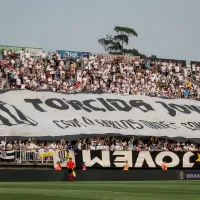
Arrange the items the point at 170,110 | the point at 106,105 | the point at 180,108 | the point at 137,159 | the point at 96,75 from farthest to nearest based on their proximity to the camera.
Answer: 1. the point at 180,108
2. the point at 170,110
3. the point at 96,75
4. the point at 106,105
5. the point at 137,159

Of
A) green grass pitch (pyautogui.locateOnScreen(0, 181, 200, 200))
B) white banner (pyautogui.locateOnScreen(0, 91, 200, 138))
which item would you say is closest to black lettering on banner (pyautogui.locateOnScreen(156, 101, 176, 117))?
white banner (pyautogui.locateOnScreen(0, 91, 200, 138))

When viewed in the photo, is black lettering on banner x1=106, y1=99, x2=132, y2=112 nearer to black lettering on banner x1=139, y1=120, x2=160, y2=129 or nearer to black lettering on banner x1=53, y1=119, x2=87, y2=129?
black lettering on banner x1=139, y1=120, x2=160, y2=129

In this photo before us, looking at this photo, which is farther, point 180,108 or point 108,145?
point 180,108

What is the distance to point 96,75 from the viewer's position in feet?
195

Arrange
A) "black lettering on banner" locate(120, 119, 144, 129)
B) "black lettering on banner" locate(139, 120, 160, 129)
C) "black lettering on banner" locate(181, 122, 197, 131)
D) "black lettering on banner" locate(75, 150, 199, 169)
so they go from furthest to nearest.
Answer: "black lettering on banner" locate(181, 122, 197, 131)
"black lettering on banner" locate(139, 120, 160, 129)
"black lettering on banner" locate(120, 119, 144, 129)
"black lettering on banner" locate(75, 150, 199, 169)

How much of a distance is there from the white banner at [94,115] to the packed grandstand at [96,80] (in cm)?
79

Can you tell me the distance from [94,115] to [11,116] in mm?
7225

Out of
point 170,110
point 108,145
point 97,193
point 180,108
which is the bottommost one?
point 97,193

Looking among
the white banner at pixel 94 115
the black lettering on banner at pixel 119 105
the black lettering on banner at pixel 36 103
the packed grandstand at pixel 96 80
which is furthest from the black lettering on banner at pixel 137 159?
the black lettering on banner at pixel 119 105

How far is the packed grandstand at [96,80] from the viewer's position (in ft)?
167

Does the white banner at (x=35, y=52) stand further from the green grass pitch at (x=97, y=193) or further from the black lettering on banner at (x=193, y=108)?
the green grass pitch at (x=97, y=193)

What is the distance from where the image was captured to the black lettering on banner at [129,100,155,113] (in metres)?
58.5

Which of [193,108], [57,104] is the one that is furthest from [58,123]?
[193,108]

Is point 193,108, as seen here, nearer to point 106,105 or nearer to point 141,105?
point 141,105
